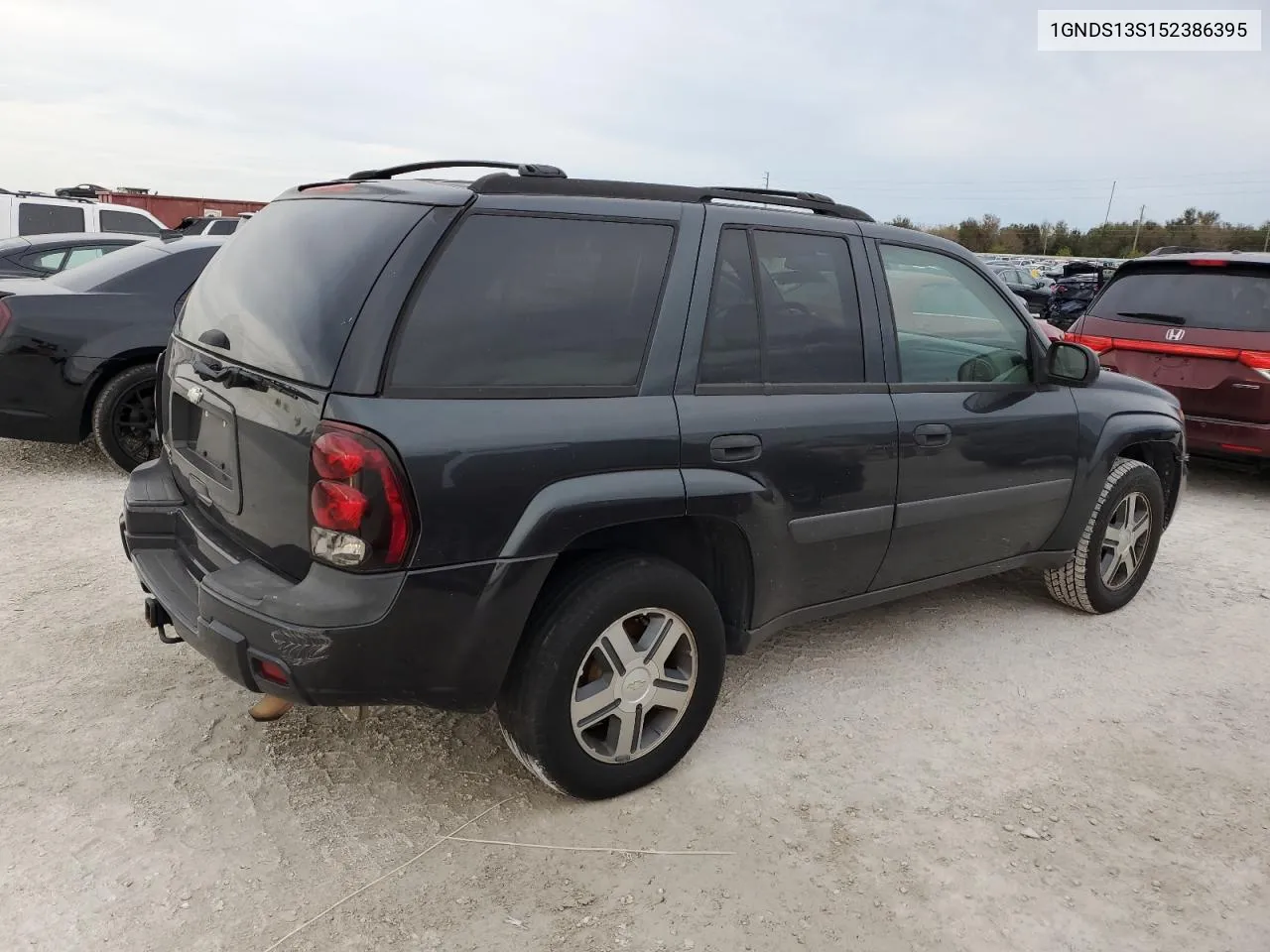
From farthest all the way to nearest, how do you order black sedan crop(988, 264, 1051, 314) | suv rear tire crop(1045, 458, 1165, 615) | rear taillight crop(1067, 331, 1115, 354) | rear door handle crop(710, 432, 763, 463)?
black sedan crop(988, 264, 1051, 314)
rear taillight crop(1067, 331, 1115, 354)
suv rear tire crop(1045, 458, 1165, 615)
rear door handle crop(710, 432, 763, 463)

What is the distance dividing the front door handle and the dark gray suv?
0.04ft

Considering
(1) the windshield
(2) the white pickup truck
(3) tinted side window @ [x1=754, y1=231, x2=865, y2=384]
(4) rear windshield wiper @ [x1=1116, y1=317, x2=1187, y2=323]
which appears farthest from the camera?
(2) the white pickup truck

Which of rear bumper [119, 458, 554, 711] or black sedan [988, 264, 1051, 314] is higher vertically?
black sedan [988, 264, 1051, 314]

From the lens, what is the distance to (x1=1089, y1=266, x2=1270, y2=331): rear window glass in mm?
6535

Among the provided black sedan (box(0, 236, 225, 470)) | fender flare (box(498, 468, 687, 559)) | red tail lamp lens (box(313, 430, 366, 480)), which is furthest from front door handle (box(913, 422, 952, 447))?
black sedan (box(0, 236, 225, 470))

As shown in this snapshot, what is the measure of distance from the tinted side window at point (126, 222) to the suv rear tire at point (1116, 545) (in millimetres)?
13476

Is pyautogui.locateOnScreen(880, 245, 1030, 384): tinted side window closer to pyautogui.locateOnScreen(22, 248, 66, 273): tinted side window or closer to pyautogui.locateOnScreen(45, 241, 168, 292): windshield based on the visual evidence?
pyautogui.locateOnScreen(45, 241, 168, 292): windshield

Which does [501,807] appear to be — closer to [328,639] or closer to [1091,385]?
[328,639]

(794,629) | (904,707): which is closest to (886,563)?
(904,707)

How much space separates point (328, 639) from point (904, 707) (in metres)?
2.18

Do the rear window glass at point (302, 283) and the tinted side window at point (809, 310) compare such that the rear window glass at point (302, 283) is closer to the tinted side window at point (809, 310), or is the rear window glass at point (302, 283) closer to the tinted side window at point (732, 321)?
the tinted side window at point (732, 321)

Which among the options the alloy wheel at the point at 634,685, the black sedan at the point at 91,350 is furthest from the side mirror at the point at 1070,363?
the black sedan at the point at 91,350

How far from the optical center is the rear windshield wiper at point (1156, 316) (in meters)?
6.76

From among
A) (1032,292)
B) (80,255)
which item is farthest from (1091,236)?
(80,255)
